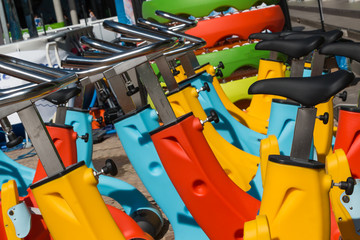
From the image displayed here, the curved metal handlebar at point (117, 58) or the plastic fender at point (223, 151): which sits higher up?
the curved metal handlebar at point (117, 58)

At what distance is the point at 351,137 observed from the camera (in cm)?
188

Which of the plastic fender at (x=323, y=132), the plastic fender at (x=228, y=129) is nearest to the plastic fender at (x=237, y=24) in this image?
the plastic fender at (x=228, y=129)

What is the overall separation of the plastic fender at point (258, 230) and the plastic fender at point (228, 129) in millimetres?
1647

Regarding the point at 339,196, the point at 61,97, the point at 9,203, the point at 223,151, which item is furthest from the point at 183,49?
the point at 9,203

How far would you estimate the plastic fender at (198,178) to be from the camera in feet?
5.82

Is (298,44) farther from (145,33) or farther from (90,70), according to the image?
(90,70)

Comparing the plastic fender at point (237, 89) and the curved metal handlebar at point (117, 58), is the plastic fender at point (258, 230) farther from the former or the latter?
the plastic fender at point (237, 89)

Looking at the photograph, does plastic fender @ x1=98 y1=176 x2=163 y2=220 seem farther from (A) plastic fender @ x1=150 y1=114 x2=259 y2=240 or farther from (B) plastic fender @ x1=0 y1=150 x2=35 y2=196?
(A) plastic fender @ x1=150 y1=114 x2=259 y2=240

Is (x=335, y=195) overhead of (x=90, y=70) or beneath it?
beneath

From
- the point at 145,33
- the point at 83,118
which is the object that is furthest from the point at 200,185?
the point at 83,118

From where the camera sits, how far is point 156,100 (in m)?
1.79

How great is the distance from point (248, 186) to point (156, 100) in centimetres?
87

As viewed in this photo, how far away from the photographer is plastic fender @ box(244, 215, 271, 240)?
1.38m

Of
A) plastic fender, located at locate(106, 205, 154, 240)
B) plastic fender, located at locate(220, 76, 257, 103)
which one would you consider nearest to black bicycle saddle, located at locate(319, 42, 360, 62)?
plastic fender, located at locate(106, 205, 154, 240)
